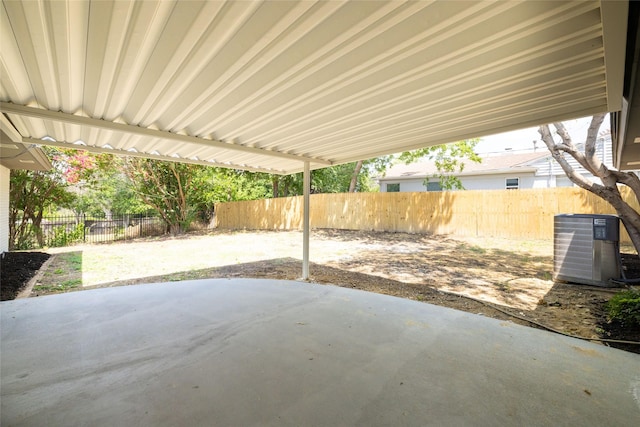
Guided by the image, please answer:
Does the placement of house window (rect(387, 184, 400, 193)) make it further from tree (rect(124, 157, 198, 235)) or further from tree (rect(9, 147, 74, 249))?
tree (rect(9, 147, 74, 249))

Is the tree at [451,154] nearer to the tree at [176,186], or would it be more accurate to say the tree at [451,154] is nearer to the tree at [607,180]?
the tree at [607,180]

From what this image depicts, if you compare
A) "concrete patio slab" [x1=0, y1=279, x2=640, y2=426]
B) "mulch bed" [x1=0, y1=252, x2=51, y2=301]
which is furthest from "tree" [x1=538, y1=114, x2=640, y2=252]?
"mulch bed" [x1=0, y1=252, x2=51, y2=301]

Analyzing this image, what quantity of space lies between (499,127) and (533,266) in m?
4.44

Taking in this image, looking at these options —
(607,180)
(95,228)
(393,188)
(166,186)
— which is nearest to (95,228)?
(95,228)

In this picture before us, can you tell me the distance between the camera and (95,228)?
41.9ft

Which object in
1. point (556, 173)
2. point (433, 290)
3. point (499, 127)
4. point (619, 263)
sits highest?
point (556, 173)

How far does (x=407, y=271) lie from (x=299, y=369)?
14.2 feet

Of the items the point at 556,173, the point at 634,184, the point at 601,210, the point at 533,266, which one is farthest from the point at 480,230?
the point at 556,173

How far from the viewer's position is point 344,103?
2758 mm

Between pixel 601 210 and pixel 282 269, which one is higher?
pixel 601 210

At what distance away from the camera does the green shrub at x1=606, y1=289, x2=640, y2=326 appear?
2.89 meters

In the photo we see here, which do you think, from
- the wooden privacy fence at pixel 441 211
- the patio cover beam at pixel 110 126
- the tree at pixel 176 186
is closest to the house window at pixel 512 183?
the wooden privacy fence at pixel 441 211

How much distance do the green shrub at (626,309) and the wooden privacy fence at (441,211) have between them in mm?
6793

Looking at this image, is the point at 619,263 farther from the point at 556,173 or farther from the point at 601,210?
the point at 556,173
